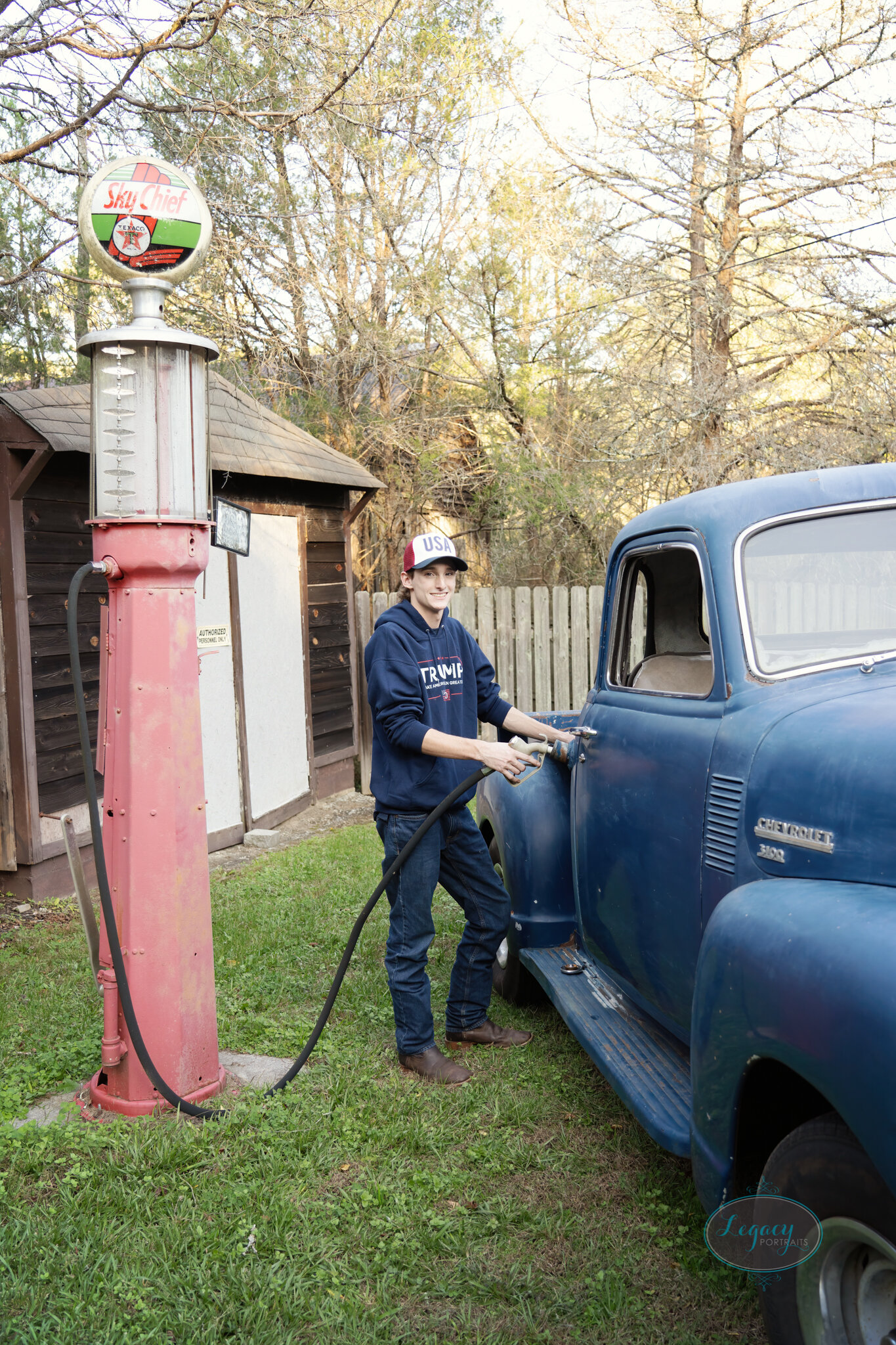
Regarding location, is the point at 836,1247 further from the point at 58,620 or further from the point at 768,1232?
the point at 58,620

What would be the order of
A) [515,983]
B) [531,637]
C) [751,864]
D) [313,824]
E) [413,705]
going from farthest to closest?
[531,637] < [313,824] < [515,983] < [413,705] < [751,864]

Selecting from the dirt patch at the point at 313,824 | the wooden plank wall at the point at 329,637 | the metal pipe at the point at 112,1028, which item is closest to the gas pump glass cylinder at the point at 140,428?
the metal pipe at the point at 112,1028

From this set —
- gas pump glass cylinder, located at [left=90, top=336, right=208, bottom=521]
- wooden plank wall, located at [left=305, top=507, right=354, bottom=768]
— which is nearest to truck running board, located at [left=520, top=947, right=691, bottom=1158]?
gas pump glass cylinder, located at [left=90, top=336, right=208, bottom=521]

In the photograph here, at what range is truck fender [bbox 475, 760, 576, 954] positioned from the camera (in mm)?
4160

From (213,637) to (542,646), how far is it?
3677mm

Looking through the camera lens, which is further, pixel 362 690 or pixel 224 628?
pixel 362 690

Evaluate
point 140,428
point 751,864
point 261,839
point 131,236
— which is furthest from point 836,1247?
point 261,839

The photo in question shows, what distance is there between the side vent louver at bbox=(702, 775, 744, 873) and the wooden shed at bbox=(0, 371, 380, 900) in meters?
2.82

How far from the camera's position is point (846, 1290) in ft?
6.63

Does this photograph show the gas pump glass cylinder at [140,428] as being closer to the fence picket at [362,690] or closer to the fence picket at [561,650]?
the fence picket at [362,690]

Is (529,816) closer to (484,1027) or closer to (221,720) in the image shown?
(484,1027)

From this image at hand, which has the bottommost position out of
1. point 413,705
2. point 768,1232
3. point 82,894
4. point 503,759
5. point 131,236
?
point 768,1232

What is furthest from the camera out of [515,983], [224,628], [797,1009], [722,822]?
[224,628]

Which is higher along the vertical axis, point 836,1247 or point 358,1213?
point 836,1247
